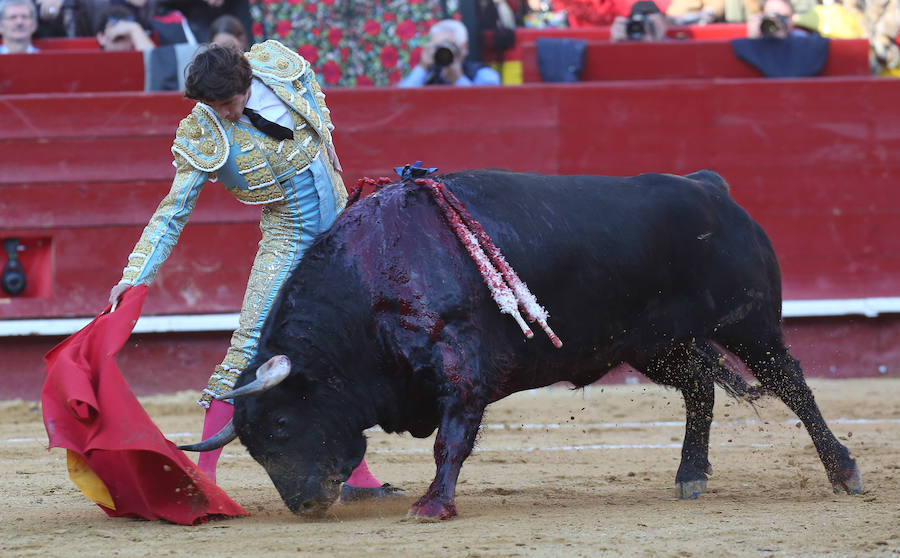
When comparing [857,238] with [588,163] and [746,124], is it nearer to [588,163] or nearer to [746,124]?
[746,124]

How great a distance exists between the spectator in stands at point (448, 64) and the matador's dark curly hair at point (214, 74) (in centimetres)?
308

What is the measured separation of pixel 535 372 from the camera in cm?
352

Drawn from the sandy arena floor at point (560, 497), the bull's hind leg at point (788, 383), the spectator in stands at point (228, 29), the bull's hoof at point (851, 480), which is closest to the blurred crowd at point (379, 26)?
the spectator in stands at point (228, 29)

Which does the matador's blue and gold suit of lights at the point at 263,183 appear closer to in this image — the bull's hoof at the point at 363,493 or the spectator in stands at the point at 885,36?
the bull's hoof at the point at 363,493

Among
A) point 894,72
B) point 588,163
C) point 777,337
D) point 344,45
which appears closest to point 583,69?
point 588,163

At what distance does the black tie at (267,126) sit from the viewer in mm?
3439

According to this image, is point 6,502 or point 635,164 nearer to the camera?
point 6,502

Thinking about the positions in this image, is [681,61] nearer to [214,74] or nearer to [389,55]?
[389,55]

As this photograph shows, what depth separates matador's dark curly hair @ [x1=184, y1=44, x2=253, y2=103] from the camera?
323 cm

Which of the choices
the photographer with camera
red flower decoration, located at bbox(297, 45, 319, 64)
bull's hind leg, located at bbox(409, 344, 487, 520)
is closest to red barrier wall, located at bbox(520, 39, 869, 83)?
the photographer with camera

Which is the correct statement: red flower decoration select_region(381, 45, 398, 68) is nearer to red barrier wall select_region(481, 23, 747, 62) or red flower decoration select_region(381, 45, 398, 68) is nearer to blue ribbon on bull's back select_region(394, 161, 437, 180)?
red barrier wall select_region(481, 23, 747, 62)

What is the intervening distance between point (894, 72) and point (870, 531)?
14.6 feet

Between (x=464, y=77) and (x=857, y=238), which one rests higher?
(x=464, y=77)

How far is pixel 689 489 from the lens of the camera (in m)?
3.74
